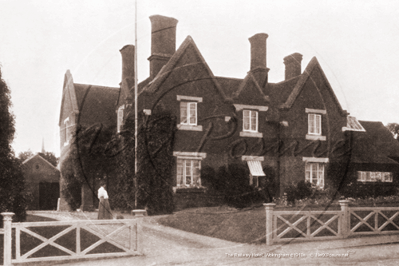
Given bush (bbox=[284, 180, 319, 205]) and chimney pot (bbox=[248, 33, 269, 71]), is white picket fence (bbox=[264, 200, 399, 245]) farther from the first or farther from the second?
chimney pot (bbox=[248, 33, 269, 71])

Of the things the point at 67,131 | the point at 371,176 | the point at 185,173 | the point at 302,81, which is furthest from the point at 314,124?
the point at 67,131

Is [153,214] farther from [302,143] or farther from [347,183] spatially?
[347,183]

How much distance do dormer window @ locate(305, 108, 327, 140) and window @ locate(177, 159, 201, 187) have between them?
744 centimetres

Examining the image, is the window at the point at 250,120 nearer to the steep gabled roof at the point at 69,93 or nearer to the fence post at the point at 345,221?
the steep gabled roof at the point at 69,93

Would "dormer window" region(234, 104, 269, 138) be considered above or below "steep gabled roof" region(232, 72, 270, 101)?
below

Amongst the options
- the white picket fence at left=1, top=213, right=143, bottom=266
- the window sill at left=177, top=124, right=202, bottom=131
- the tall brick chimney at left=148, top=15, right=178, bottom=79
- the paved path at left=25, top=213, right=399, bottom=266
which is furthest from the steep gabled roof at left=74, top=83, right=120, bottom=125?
the paved path at left=25, top=213, right=399, bottom=266

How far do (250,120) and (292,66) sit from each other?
6408mm

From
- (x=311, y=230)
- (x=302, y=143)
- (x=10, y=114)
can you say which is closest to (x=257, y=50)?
(x=302, y=143)

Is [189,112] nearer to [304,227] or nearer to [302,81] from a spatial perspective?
[302,81]

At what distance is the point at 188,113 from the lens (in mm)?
23984

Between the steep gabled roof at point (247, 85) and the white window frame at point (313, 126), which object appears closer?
the steep gabled roof at point (247, 85)

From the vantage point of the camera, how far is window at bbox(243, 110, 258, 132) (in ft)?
84.0

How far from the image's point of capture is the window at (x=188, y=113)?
2394 cm

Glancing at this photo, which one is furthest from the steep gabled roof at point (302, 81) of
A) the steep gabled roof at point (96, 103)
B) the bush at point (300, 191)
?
the steep gabled roof at point (96, 103)
